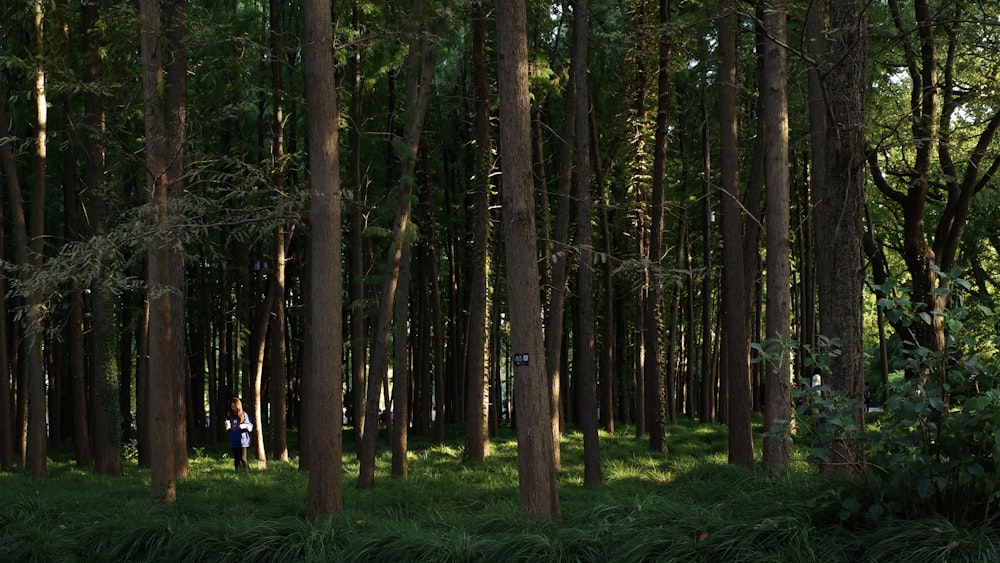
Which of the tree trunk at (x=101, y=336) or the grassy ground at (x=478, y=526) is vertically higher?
the tree trunk at (x=101, y=336)

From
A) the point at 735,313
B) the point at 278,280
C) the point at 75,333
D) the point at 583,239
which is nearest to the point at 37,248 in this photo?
the point at 75,333

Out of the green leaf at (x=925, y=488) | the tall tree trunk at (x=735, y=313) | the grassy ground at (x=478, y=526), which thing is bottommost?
the grassy ground at (x=478, y=526)

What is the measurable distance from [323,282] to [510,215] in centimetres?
270

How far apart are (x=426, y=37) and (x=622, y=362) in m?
20.1

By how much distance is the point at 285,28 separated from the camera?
→ 2383 centimetres

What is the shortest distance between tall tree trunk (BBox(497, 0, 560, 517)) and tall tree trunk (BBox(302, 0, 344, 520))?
7.99 feet

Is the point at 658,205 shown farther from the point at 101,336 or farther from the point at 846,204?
the point at 101,336

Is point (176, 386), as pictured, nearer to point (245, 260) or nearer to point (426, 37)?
point (426, 37)

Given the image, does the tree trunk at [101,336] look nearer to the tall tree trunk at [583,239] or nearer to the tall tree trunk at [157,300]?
the tall tree trunk at [157,300]

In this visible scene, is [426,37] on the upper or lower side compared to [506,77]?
upper

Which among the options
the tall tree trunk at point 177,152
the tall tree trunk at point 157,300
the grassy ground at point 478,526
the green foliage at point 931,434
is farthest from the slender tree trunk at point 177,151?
the green foliage at point 931,434

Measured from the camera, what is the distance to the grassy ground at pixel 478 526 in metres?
7.40

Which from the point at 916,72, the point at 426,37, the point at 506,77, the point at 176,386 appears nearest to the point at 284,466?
the point at 176,386

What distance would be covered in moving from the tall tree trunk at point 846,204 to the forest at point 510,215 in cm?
3
